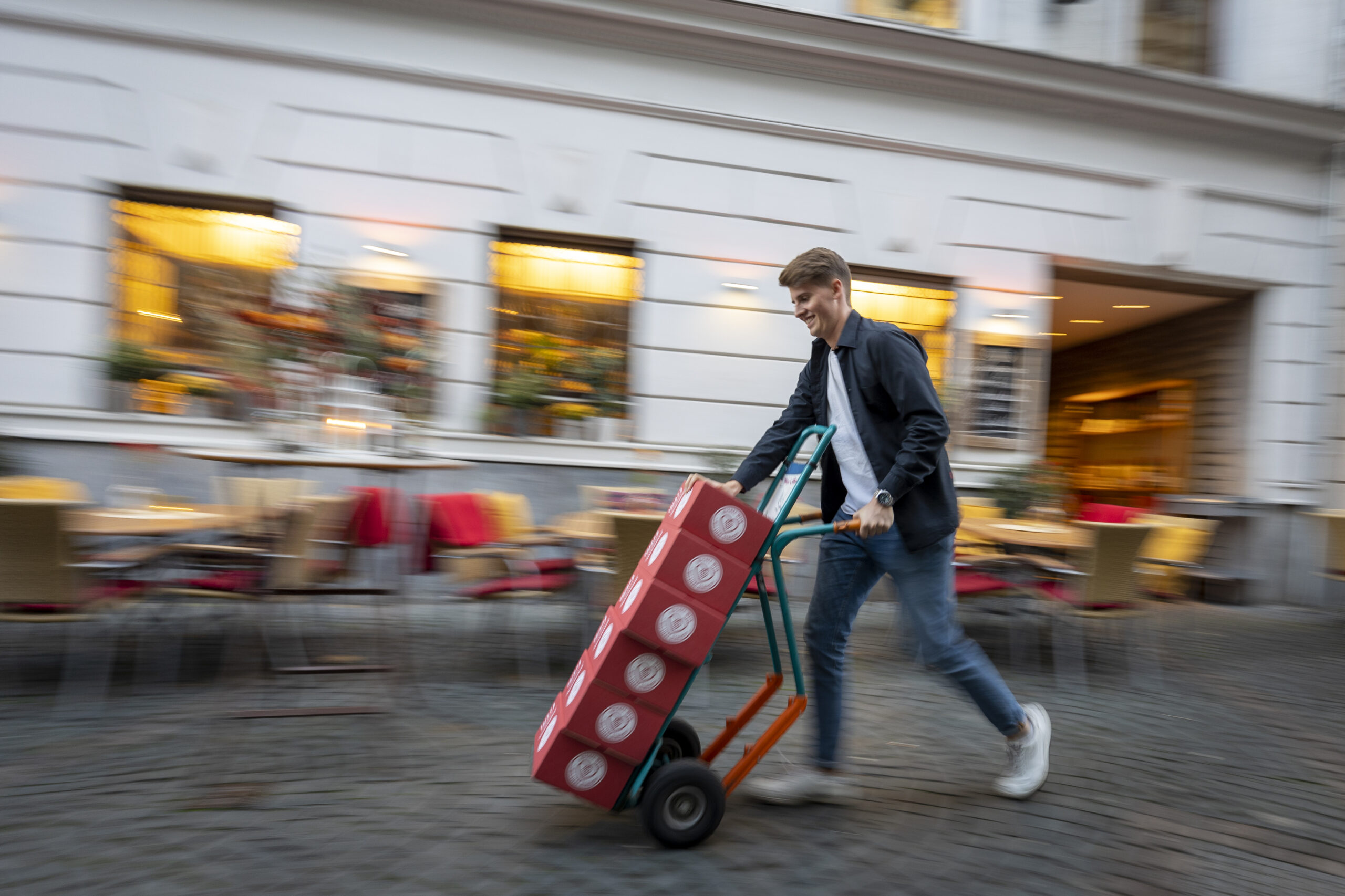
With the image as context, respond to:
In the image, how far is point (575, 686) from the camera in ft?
9.09

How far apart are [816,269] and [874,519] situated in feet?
2.90

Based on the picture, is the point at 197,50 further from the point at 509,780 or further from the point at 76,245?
the point at 509,780

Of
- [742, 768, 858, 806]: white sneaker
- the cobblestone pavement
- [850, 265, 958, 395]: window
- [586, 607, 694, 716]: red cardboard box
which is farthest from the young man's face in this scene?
[850, 265, 958, 395]: window

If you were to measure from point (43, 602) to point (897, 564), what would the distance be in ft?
12.0

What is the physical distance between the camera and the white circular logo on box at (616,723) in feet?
8.64

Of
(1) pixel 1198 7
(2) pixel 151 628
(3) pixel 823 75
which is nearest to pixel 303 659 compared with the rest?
(2) pixel 151 628

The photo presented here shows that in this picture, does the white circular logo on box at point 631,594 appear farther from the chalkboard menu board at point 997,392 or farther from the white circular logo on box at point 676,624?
the chalkboard menu board at point 997,392

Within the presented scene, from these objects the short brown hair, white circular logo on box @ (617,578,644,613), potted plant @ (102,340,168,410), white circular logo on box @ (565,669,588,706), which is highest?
the short brown hair

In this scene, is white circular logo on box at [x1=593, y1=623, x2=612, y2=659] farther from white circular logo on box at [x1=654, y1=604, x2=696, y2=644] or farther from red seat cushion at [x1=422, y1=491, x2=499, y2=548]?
red seat cushion at [x1=422, y1=491, x2=499, y2=548]

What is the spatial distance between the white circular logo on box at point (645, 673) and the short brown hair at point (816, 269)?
4.37ft

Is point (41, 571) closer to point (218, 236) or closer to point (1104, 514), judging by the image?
point (218, 236)

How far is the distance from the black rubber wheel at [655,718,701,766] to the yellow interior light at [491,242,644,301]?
562cm

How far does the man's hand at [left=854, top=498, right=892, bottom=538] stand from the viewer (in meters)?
2.74

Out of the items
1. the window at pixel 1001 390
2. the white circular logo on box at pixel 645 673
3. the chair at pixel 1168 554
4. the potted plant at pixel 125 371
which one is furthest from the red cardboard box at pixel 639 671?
the window at pixel 1001 390
